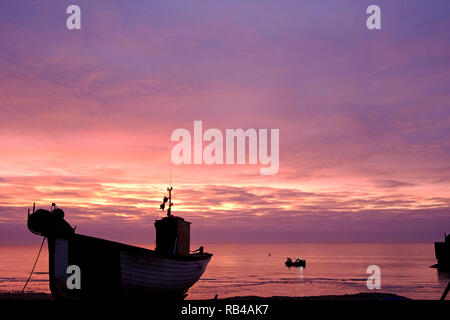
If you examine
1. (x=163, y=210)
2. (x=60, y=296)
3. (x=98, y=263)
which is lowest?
(x=60, y=296)

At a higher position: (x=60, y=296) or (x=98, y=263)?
(x=98, y=263)

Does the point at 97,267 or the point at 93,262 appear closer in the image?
the point at 93,262

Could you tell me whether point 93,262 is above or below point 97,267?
above
